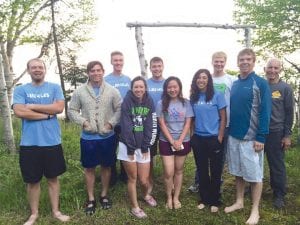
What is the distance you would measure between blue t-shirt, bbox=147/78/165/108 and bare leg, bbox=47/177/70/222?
1.99m

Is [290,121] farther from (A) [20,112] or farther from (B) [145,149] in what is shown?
(A) [20,112]

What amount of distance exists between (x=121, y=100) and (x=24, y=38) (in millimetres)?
13412

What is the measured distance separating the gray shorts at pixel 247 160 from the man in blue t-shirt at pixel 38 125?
2.60m

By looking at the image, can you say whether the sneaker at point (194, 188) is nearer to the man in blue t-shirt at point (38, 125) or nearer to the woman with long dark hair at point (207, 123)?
the woman with long dark hair at point (207, 123)

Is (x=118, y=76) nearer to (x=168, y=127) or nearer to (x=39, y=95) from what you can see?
(x=168, y=127)

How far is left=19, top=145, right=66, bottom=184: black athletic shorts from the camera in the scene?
4.92 metres

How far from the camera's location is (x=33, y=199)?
5.18 metres

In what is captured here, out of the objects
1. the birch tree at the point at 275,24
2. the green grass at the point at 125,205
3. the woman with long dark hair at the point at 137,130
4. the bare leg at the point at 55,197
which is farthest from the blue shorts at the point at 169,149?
the birch tree at the point at 275,24

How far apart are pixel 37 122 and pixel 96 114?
2.80ft

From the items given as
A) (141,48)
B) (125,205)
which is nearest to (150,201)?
(125,205)

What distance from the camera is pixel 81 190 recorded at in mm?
6164

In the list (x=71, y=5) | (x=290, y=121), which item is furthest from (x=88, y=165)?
(x=71, y=5)

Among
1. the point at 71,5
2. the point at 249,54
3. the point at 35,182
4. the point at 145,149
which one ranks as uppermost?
the point at 71,5

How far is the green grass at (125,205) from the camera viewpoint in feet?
17.3
